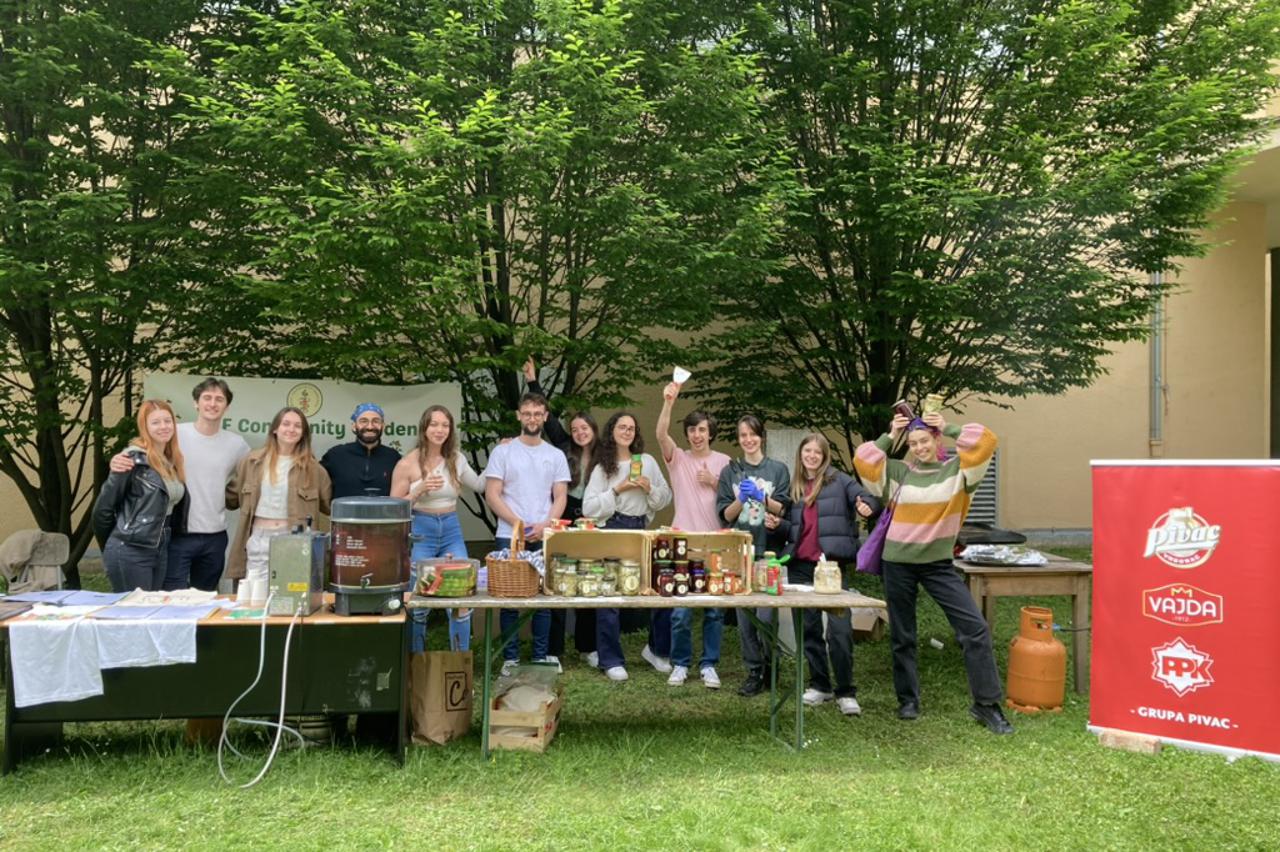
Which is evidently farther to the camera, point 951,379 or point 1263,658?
point 951,379

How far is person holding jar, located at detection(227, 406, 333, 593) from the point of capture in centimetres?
525

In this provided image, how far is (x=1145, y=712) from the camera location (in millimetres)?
4828

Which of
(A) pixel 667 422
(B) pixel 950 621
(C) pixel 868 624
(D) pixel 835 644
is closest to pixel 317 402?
(A) pixel 667 422

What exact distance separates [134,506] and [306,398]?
231 centimetres

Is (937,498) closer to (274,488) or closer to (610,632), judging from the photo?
(610,632)

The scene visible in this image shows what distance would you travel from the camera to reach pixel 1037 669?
18.4ft

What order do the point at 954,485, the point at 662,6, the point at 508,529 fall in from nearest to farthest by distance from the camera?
the point at 954,485, the point at 508,529, the point at 662,6

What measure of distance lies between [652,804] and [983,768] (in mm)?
1857

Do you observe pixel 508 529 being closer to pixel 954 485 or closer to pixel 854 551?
pixel 854 551

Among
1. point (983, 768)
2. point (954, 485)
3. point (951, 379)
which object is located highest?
point (951, 379)

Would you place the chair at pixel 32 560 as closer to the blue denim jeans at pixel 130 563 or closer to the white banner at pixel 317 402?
the blue denim jeans at pixel 130 563

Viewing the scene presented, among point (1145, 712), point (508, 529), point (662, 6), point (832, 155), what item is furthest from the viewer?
point (832, 155)

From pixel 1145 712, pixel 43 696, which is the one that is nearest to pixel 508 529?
pixel 43 696

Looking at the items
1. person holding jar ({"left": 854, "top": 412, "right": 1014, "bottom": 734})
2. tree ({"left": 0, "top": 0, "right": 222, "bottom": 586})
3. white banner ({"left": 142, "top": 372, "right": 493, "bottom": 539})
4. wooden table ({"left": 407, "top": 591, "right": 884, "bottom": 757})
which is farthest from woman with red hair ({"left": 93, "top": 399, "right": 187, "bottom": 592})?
person holding jar ({"left": 854, "top": 412, "right": 1014, "bottom": 734})
